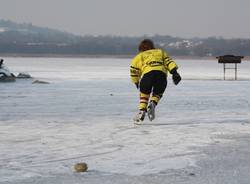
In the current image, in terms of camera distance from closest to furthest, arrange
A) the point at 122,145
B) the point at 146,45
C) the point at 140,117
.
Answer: the point at 122,145 → the point at 140,117 → the point at 146,45

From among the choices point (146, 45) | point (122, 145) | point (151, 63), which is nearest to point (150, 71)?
point (151, 63)

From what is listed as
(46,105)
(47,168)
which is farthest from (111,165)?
(46,105)

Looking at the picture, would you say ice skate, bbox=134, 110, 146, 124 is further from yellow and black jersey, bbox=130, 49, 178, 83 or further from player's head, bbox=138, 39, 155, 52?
player's head, bbox=138, 39, 155, 52

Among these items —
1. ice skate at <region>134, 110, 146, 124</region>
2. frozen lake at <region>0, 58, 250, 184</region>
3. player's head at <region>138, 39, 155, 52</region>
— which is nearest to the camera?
frozen lake at <region>0, 58, 250, 184</region>

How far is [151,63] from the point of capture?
32.3ft

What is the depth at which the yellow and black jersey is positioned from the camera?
9844mm

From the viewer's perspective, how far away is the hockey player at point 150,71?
983 centimetres

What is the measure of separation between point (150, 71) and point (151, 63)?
5.5 inches

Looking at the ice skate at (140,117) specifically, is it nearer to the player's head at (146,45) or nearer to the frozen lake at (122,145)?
the frozen lake at (122,145)

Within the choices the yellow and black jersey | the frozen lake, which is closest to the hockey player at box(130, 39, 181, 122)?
the yellow and black jersey

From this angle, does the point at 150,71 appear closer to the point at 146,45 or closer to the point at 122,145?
the point at 146,45

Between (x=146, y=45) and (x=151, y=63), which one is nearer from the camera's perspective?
(x=151, y=63)

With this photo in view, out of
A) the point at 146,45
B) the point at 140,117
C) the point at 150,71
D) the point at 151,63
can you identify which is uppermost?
the point at 146,45

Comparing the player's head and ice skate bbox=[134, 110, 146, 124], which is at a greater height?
the player's head
